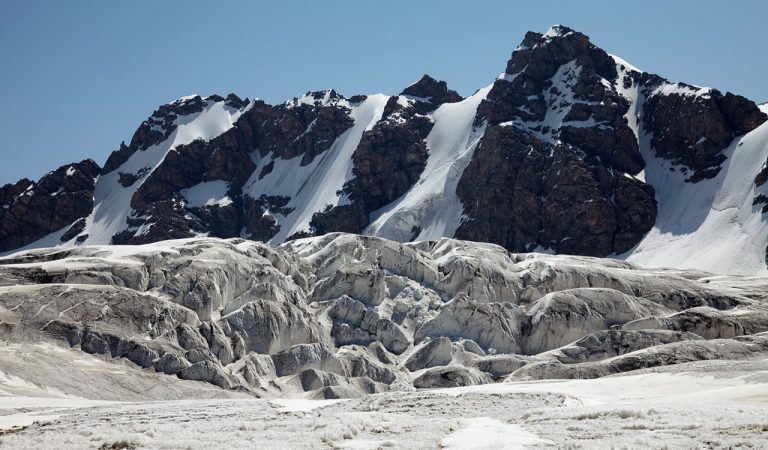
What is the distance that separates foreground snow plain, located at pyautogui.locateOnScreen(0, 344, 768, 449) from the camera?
100ft

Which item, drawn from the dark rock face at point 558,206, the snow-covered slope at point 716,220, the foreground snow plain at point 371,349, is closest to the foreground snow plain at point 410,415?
the foreground snow plain at point 371,349

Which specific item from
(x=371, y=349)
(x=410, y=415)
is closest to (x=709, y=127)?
(x=371, y=349)

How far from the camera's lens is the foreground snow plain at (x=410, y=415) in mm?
30558

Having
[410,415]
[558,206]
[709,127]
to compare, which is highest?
[709,127]

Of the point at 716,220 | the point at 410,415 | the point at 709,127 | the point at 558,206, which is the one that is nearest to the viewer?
the point at 410,415

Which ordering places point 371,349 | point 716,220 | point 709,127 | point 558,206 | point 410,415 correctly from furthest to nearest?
point 709,127
point 558,206
point 716,220
point 371,349
point 410,415

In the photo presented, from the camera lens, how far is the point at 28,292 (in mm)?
82312

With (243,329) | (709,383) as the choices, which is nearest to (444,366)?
(243,329)

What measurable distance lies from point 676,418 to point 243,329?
213 ft

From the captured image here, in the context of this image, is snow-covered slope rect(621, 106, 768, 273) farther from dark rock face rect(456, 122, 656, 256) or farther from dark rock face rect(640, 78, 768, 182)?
dark rock face rect(456, 122, 656, 256)

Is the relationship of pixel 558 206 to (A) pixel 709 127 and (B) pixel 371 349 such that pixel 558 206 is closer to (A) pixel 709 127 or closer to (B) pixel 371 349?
(A) pixel 709 127

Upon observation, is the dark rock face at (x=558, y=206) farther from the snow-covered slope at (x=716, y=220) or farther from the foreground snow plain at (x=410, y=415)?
the foreground snow plain at (x=410, y=415)

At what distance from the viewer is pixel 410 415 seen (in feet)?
149

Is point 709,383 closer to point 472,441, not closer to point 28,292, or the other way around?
point 472,441
